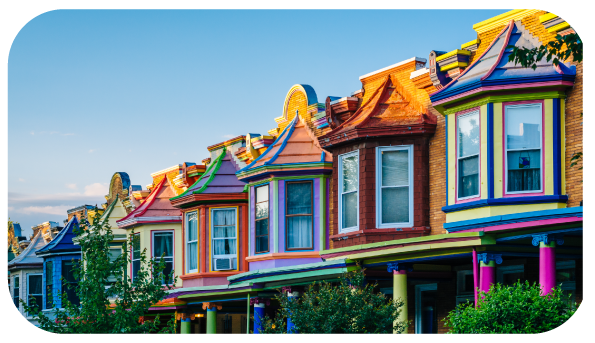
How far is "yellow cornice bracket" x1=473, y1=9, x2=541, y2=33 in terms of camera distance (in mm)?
17561

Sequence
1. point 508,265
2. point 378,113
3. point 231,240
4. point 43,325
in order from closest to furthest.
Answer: point 43,325
point 508,265
point 378,113
point 231,240

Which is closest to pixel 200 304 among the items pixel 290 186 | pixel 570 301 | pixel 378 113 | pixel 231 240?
pixel 231 240

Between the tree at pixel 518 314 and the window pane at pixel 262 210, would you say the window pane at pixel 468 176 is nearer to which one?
the tree at pixel 518 314

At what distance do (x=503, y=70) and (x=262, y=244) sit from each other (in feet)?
31.4

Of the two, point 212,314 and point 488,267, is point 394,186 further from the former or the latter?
point 212,314

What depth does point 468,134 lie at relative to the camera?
17562 millimetres

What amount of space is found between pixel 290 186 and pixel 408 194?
15.3 feet

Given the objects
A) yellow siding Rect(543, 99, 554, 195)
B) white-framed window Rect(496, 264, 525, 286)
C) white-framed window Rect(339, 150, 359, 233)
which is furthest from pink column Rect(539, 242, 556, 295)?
white-framed window Rect(339, 150, 359, 233)

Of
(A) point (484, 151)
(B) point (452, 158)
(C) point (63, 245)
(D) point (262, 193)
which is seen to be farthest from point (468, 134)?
(C) point (63, 245)

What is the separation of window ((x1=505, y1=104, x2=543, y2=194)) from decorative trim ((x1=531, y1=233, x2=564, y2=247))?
4.46ft

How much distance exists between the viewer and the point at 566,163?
16.0 meters

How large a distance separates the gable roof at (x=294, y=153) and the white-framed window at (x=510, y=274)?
18.3 feet

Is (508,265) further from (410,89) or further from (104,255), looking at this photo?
(104,255)

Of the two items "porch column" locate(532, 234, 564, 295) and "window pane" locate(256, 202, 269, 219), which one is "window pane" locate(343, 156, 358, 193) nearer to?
"window pane" locate(256, 202, 269, 219)
